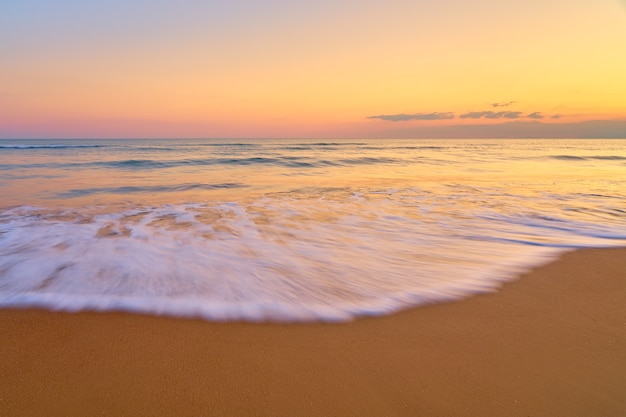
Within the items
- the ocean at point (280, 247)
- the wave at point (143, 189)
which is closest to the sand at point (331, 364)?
the ocean at point (280, 247)

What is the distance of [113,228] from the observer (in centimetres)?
556

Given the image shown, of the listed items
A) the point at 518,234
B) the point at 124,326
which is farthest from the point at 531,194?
the point at 124,326

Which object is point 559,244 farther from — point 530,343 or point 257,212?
point 257,212

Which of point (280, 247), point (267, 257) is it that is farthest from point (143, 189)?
point (267, 257)

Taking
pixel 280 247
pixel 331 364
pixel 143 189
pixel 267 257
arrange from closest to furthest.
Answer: pixel 331 364 < pixel 267 257 < pixel 280 247 < pixel 143 189

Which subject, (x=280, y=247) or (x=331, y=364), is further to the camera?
(x=280, y=247)

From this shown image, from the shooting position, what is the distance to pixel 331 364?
2166 mm

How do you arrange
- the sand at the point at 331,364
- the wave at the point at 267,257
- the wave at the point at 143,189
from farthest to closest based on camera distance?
the wave at the point at 143,189 → the wave at the point at 267,257 → the sand at the point at 331,364

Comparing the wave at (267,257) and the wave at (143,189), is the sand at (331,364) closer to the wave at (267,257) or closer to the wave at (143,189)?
the wave at (267,257)

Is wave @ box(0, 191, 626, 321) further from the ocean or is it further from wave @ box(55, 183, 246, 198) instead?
wave @ box(55, 183, 246, 198)

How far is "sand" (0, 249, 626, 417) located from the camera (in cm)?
184

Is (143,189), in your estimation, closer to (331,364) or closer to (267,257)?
(267,257)

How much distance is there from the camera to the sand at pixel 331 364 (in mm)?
1845

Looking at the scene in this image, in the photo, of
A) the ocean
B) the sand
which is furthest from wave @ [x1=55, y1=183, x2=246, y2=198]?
the sand
